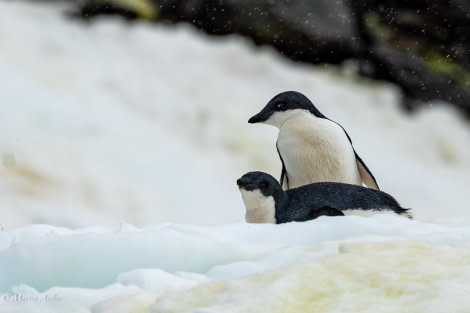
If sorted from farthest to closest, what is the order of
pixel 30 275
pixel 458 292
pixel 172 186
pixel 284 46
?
pixel 284 46
pixel 172 186
pixel 30 275
pixel 458 292

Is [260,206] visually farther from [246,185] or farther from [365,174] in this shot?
[365,174]

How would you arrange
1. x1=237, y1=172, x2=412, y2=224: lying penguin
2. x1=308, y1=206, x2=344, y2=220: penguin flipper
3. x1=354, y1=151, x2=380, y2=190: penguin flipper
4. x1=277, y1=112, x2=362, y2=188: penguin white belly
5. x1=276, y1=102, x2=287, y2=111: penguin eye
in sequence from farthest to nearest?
x1=354, y1=151, x2=380, y2=190: penguin flipper < x1=276, y1=102, x2=287, y2=111: penguin eye < x1=277, y1=112, x2=362, y2=188: penguin white belly < x1=237, y1=172, x2=412, y2=224: lying penguin < x1=308, y1=206, x2=344, y2=220: penguin flipper

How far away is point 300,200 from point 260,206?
14 cm

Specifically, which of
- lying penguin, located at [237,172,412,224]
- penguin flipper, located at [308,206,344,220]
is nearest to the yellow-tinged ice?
penguin flipper, located at [308,206,344,220]

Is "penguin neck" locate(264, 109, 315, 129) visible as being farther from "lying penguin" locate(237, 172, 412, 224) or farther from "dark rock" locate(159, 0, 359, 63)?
"dark rock" locate(159, 0, 359, 63)

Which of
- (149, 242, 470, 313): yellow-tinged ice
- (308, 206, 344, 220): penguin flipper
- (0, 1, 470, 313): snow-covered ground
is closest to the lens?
(149, 242, 470, 313): yellow-tinged ice

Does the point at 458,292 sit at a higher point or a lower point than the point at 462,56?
lower

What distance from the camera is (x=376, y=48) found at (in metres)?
9.45

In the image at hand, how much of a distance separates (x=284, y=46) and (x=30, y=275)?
23.4 feet

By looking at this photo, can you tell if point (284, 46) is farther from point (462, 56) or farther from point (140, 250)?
point (140, 250)

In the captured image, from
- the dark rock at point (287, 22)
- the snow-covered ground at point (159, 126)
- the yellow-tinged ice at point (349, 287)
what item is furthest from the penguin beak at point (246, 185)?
the dark rock at point (287, 22)

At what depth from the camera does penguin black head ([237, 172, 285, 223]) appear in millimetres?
3596

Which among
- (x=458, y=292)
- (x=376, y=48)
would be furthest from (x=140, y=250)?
(x=376, y=48)

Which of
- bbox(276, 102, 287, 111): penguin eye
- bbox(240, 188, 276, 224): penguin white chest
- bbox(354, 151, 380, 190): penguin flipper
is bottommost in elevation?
bbox(240, 188, 276, 224): penguin white chest
